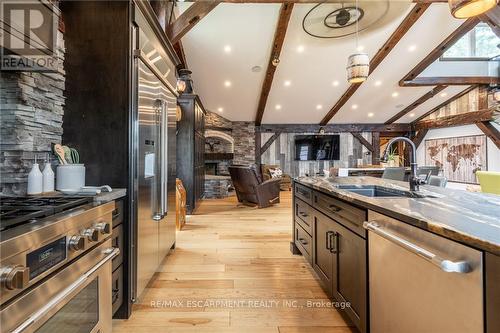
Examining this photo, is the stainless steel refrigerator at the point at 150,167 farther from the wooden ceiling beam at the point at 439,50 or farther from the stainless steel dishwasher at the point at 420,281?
the wooden ceiling beam at the point at 439,50

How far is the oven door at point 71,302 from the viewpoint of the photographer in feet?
2.76

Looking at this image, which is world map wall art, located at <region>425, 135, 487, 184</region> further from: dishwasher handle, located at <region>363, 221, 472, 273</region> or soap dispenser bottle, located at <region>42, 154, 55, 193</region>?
soap dispenser bottle, located at <region>42, 154, 55, 193</region>

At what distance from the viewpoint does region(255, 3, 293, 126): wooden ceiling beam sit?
4553mm

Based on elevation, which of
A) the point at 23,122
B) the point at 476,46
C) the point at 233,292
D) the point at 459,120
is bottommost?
the point at 233,292

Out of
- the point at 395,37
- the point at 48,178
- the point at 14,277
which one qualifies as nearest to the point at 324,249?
the point at 14,277

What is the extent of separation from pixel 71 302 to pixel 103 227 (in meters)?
0.36

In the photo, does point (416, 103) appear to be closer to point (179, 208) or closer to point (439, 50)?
point (439, 50)

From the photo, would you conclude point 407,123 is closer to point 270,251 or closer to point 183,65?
point 183,65

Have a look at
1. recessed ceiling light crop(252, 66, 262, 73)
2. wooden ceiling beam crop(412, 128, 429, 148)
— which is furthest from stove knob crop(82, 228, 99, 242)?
wooden ceiling beam crop(412, 128, 429, 148)

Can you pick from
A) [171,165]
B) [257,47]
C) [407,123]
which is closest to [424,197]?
[171,165]

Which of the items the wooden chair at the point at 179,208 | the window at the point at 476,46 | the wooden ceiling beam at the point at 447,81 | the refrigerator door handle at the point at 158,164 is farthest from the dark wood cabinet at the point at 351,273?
the window at the point at 476,46

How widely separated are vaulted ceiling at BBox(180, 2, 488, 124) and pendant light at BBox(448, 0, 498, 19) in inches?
117

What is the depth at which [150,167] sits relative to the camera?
7.08 ft

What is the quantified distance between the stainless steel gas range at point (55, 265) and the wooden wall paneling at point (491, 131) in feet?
31.7
